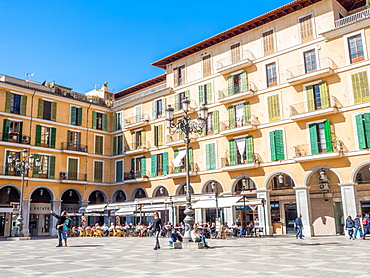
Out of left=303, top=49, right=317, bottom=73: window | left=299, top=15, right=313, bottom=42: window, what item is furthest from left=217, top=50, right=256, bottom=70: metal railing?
left=303, top=49, right=317, bottom=73: window

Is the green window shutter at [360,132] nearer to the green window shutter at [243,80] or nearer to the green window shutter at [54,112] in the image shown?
the green window shutter at [243,80]

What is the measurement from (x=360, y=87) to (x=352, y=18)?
4.97m

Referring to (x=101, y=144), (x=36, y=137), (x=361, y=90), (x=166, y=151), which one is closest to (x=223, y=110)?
(x=166, y=151)

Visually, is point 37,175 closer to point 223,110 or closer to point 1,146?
point 1,146

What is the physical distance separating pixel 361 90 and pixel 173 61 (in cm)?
1755

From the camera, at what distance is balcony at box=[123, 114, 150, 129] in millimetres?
36594

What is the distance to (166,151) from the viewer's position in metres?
34.6

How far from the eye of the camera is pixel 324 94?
2562 cm

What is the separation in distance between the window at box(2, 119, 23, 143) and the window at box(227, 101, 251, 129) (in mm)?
18403

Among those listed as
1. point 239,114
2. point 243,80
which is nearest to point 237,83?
point 243,80

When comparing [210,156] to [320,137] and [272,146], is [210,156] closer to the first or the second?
[272,146]

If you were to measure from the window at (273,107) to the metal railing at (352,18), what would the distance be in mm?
6433

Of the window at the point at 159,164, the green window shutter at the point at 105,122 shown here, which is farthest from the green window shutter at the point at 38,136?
the window at the point at 159,164

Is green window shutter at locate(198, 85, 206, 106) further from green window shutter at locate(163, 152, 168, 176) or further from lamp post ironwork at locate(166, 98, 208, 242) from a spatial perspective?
lamp post ironwork at locate(166, 98, 208, 242)
